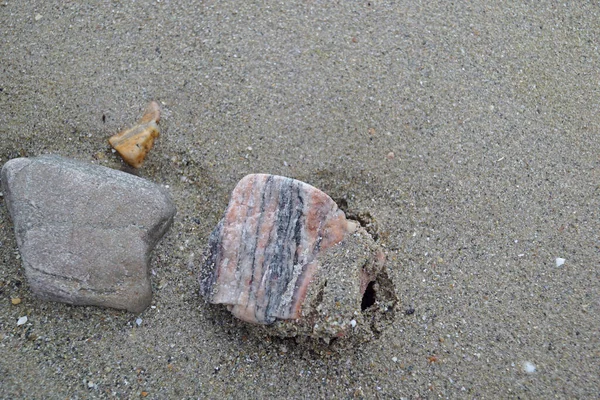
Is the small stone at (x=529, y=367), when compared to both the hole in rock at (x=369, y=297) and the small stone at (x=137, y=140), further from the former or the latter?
the small stone at (x=137, y=140)

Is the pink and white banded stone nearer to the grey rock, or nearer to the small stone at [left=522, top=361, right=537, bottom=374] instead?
the grey rock

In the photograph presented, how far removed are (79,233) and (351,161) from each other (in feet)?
3.31

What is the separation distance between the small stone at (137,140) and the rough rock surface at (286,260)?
0.43 meters

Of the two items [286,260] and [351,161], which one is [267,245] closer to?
[286,260]

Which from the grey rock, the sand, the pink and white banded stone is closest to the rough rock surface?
the pink and white banded stone

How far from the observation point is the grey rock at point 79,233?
1.73m

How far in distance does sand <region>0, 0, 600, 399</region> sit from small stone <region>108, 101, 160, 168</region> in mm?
36

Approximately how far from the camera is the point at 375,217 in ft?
6.20

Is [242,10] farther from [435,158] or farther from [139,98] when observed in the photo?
[435,158]

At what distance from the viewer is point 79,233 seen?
5.73 ft

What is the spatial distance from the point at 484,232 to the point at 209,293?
1.03 m

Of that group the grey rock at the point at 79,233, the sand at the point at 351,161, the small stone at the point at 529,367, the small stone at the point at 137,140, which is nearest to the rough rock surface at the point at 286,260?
the sand at the point at 351,161

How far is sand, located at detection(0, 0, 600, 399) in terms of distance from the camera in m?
1.76

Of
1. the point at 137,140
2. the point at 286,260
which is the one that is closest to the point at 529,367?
the point at 286,260
